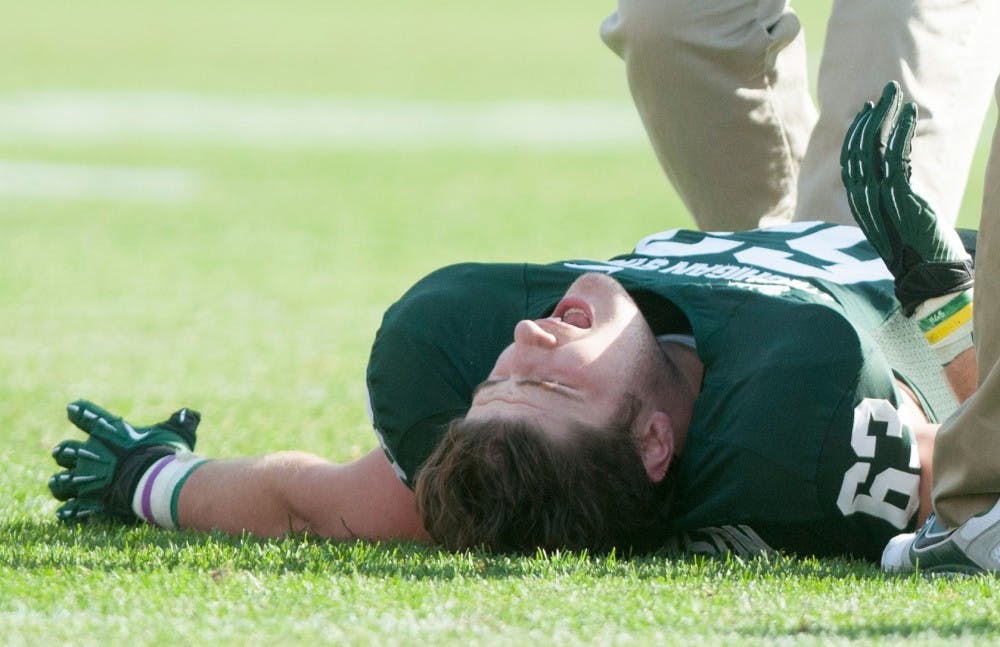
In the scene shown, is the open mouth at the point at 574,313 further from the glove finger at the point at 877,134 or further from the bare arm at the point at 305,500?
the glove finger at the point at 877,134

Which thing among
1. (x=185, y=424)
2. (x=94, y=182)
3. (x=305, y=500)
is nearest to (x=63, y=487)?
(x=185, y=424)

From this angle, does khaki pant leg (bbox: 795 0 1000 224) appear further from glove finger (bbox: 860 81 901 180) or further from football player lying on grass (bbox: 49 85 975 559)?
glove finger (bbox: 860 81 901 180)

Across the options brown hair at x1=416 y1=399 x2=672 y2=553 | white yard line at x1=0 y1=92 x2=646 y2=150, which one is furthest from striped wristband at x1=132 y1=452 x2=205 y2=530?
white yard line at x1=0 y1=92 x2=646 y2=150

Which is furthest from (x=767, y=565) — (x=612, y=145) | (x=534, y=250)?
(x=612, y=145)

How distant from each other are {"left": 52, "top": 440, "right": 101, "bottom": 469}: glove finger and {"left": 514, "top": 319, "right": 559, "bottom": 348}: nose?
114 cm

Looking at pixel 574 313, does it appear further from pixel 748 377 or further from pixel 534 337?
pixel 748 377

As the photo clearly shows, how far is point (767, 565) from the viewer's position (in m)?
3.02

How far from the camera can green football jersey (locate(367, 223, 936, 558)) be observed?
3145mm

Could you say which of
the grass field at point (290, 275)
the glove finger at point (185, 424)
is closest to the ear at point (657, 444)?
the grass field at point (290, 275)

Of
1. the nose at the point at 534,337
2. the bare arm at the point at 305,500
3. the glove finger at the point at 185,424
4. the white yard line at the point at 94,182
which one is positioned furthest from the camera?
the white yard line at the point at 94,182

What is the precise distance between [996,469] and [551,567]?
775 mm

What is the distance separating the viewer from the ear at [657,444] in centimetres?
329

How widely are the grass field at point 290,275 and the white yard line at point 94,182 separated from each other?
0.15ft

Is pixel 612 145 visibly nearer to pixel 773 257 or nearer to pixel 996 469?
pixel 773 257
